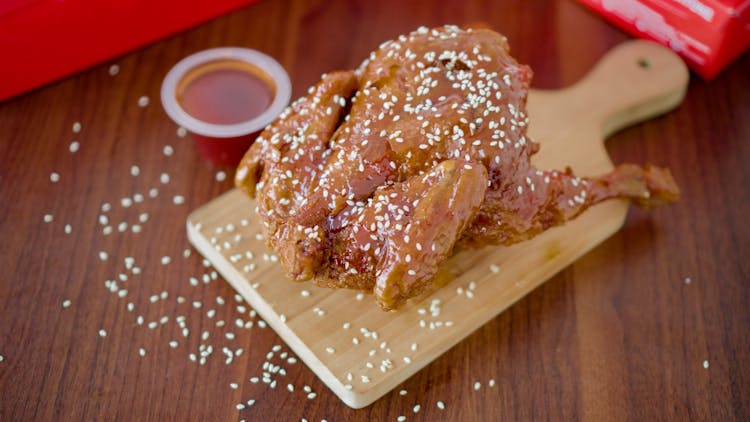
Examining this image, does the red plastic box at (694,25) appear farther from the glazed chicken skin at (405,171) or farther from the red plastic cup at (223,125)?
the red plastic cup at (223,125)

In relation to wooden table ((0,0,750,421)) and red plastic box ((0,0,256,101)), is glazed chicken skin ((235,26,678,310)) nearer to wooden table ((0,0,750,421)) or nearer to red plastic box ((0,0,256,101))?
wooden table ((0,0,750,421))

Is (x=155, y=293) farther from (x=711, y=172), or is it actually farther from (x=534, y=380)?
(x=711, y=172)

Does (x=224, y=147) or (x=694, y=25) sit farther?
(x=694, y=25)

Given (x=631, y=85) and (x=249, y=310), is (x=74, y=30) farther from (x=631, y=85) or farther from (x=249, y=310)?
(x=631, y=85)

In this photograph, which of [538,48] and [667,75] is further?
[538,48]

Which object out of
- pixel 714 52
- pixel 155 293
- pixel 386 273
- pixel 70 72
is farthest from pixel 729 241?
pixel 70 72

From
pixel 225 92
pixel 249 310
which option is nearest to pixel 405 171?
pixel 249 310

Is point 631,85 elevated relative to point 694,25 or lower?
Answer: lower

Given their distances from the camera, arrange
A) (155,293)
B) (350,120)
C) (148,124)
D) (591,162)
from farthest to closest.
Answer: (148,124) < (591,162) < (155,293) < (350,120)
